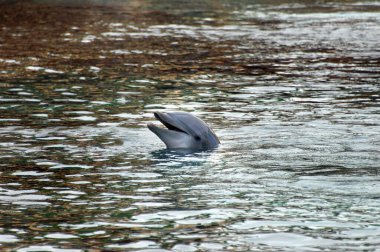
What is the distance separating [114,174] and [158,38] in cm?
1755

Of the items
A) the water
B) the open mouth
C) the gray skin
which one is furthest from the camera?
the gray skin

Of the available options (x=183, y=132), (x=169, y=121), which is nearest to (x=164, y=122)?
(x=169, y=121)

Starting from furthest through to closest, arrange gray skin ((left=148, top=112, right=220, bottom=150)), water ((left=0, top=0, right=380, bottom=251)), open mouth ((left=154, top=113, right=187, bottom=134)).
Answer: gray skin ((left=148, top=112, right=220, bottom=150)), open mouth ((left=154, top=113, right=187, bottom=134)), water ((left=0, top=0, right=380, bottom=251))

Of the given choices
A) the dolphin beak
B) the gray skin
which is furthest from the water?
the dolphin beak

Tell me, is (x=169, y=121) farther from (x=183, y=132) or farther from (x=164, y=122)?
(x=183, y=132)

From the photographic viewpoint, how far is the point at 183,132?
12.9m

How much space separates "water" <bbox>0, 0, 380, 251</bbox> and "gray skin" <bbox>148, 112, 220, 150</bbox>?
25 cm

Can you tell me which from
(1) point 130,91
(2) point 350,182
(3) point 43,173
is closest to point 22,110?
(1) point 130,91

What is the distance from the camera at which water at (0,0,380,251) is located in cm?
898

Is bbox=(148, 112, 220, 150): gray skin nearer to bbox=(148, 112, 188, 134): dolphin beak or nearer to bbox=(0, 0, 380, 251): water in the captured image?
bbox=(148, 112, 188, 134): dolphin beak

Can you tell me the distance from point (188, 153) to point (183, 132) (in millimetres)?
282

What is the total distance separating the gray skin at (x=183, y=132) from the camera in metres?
12.9

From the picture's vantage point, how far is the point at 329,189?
10.6 meters

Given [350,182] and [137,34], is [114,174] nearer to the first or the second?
[350,182]
